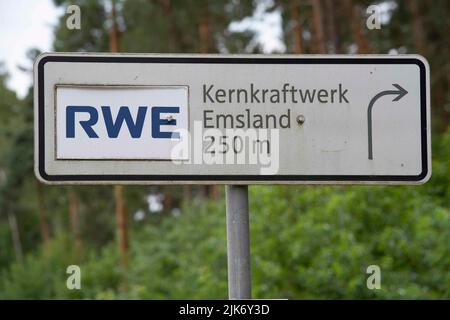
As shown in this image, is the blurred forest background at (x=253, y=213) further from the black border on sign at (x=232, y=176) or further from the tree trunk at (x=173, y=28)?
the black border on sign at (x=232, y=176)

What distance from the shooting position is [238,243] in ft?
8.24

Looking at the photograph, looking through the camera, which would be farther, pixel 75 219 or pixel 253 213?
pixel 75 219

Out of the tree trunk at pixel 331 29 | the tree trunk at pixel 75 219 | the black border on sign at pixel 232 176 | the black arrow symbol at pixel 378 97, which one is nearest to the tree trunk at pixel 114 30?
the tree trunk at pixel 331 29

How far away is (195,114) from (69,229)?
4039cm

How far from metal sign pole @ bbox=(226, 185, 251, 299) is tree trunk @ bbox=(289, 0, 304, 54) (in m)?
18.1

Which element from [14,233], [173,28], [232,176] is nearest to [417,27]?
[173,28]

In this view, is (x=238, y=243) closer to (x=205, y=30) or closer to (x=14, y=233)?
(x=205, y=30)

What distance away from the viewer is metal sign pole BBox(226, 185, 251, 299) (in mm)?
2471

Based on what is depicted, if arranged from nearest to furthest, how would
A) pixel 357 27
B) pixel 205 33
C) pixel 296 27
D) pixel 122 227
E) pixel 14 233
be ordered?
pixel 357 27, pixel 296 27, pixel 122 227, pixel 205 33, pixel 14 233

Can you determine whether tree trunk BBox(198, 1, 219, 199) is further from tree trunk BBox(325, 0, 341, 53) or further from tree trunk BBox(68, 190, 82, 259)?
tree trunk BBox(68, 190, 82, 259)

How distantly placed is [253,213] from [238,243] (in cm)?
1139

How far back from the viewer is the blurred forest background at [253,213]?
1020cm

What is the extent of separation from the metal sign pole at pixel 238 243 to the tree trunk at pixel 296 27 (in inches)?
713

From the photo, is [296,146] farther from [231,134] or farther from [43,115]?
[43,115]
